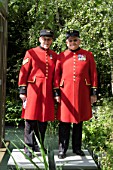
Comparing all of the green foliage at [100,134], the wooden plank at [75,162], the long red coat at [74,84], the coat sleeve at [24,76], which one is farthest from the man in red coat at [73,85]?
the green foliage at [100,134]

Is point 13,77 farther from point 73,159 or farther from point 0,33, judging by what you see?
point 73,159

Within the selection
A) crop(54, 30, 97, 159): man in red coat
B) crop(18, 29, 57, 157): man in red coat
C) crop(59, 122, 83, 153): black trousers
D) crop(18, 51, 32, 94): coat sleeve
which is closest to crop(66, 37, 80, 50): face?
crop(54, 30, 97, 159): man in red coat

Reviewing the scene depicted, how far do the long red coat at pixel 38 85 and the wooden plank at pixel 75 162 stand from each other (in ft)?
1.54

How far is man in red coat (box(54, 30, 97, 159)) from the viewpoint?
12.2 feet

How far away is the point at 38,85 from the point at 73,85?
1.21ft

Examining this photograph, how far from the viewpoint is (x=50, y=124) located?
21.2 ft

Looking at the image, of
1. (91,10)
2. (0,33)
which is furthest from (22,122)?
(0,33)

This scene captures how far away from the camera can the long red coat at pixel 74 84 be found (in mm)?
3705

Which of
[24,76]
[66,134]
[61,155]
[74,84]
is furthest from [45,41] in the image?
[61,155]

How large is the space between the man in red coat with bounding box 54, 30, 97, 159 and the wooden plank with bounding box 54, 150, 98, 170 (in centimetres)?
10

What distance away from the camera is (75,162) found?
368 cm

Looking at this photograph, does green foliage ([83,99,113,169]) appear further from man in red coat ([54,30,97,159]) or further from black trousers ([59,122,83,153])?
Answer: man in red coat ([54,30,97,159])

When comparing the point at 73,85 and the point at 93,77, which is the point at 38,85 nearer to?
the point at 73,85

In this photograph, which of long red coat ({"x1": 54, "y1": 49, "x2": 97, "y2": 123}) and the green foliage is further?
the green foliage
